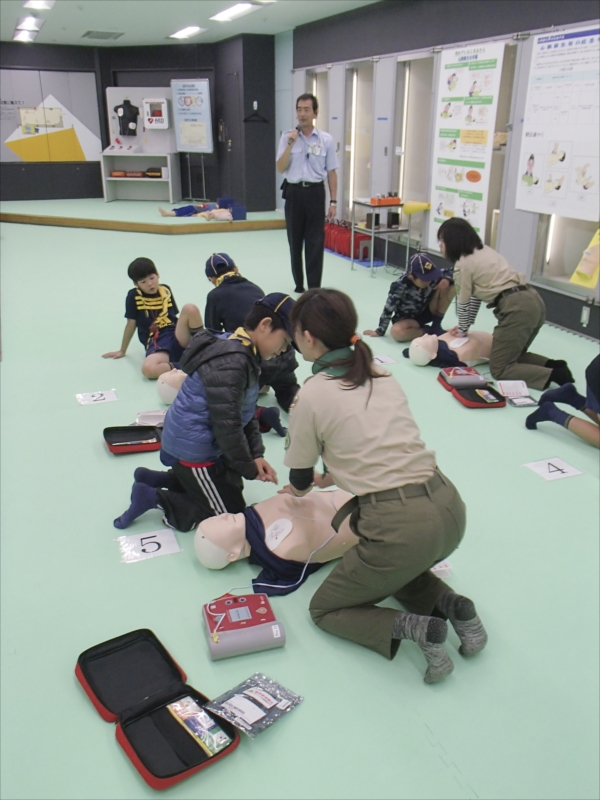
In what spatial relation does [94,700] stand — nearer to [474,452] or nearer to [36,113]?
[474,452]

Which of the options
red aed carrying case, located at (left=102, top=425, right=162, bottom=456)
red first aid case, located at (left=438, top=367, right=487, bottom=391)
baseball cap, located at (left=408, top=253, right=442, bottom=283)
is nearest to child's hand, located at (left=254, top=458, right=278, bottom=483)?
red aed carrying case, located at (left=102, top=425, right=162, bottom=456)

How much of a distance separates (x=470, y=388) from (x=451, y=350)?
53cm

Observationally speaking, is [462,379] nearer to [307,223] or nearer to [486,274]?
[486,274]

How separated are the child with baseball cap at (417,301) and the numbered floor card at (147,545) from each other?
2665 mm

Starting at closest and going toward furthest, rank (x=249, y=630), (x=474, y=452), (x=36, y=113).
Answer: (x=249, y=630) < (x=474, y=452) < (x=36, y=113)

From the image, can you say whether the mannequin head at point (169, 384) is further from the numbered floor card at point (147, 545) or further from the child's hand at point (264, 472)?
the child's hand at point (264, 472)

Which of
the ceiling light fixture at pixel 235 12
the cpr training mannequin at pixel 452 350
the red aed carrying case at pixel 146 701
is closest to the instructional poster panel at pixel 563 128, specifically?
the cpr training mannequin at pixel 452 350

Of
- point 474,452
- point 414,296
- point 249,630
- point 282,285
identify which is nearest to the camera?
point 249,630

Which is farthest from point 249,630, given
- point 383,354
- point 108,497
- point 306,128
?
point 306,128

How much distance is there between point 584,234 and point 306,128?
8.34 ft

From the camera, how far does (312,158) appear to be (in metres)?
6.00

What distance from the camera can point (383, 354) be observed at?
469 centimetres

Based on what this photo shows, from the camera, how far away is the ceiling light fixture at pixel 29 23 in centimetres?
924

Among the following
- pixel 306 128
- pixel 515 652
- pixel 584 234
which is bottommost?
pixel 515 652
